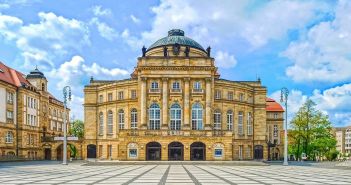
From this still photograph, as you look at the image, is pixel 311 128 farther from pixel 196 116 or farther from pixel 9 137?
pixel 9 137

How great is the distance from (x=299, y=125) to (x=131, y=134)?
120ft

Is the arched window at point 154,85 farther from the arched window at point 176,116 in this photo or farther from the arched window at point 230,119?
the arched window at point 230,119

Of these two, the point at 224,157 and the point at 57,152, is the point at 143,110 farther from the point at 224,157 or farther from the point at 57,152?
the point at 57,152

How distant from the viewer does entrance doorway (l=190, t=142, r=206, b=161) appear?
73312 millimetres

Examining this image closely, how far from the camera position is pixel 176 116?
259ft

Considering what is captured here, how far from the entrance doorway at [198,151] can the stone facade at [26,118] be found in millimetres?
28329

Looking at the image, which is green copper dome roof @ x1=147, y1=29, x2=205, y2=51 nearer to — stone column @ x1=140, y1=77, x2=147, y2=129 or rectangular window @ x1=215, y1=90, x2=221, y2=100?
rectangular window @ x1=215, y1=90, x2=221, y2=100

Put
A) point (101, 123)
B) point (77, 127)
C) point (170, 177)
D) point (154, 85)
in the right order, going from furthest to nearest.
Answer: point (77, 127)
point (101, 123)
point (154, 85)
point (170, 177)

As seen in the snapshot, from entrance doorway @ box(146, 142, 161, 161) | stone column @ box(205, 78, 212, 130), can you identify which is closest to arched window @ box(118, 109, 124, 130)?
entrance doorway @ box(146, 142, 161, 161)

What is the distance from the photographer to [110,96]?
88250 millimetres

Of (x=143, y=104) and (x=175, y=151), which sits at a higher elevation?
(x=143, y=104)

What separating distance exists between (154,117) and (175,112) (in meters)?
3.76

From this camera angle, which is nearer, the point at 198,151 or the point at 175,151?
the point at 198,151

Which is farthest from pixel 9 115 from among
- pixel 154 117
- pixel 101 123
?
pixel 154 117
